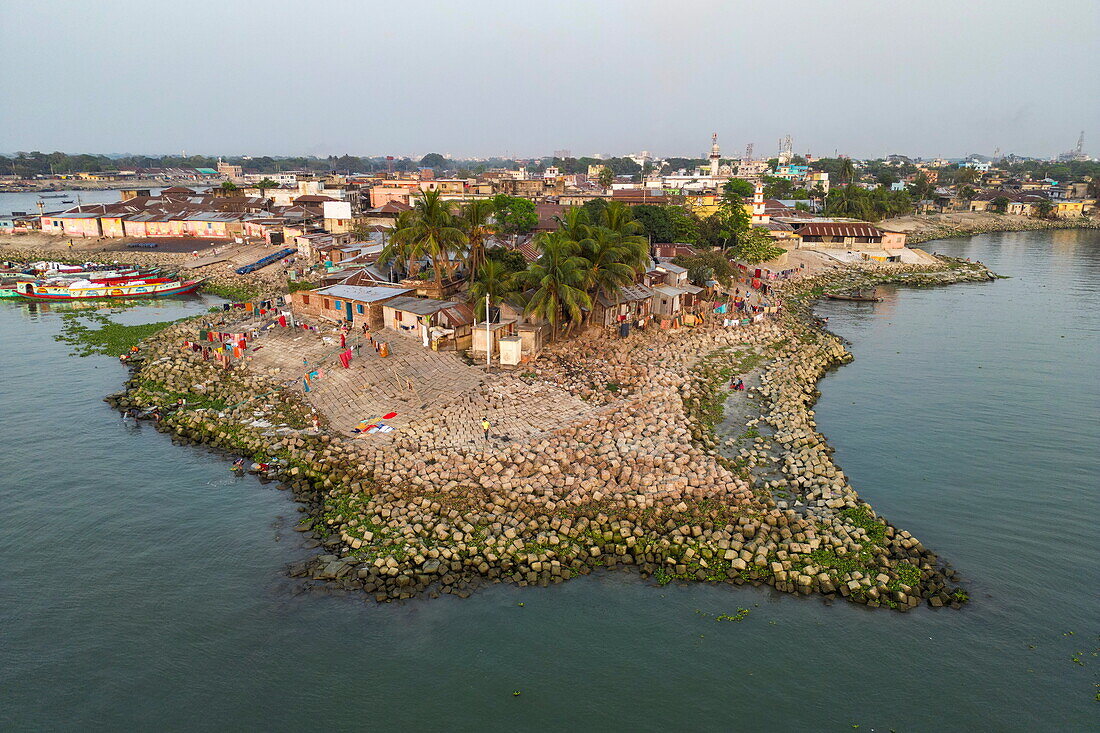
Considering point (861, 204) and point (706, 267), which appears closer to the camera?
point (706, 267)

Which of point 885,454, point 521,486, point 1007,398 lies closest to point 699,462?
point 521,486

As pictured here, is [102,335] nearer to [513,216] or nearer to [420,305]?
[420,305]

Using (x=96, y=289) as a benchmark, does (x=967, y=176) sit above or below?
above

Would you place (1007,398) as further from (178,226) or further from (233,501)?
(178,226)

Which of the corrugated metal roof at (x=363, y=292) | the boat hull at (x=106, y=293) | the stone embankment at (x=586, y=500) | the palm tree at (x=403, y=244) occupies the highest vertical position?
the palm tree at (x=403, y=244)

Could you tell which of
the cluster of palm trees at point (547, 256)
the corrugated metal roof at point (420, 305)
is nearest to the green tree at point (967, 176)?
the cluster of palm trees at point (547, 256)

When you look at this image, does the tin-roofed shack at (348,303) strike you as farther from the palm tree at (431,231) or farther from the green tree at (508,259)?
the green tree at (508,259)

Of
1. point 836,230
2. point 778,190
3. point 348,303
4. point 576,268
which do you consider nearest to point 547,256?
point 576,268
